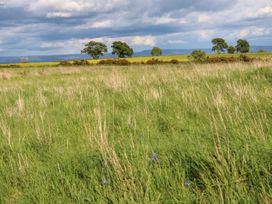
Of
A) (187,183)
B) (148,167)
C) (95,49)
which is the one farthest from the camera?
(95,49)

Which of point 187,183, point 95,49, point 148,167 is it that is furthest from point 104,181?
point 95,49

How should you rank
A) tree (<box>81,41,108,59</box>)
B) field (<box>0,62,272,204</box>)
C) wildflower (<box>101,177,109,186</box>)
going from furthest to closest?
tree (<box>81,41,108,59</box>), wildflower (<box>101,177,109,186</box>), field (<box>0,62,272,204</box>)

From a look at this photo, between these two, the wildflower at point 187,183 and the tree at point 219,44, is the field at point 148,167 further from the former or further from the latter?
the tree at point 219,44

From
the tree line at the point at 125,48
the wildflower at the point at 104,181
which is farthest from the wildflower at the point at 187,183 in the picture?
the tree line at the point at 125,48

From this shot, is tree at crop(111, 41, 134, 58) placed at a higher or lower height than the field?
higher

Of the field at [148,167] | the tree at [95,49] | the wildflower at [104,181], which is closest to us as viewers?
the field at [148,167]

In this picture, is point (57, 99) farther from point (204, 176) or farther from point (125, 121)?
point (204, 176)

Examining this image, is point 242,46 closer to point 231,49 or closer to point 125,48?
point 231,49

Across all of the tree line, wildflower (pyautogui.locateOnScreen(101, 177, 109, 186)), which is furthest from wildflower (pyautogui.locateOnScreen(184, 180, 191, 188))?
the tree line

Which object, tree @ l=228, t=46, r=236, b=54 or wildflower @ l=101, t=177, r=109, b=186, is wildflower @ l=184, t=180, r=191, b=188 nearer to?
wildflower @ l=101, t=177, r=109, b=186

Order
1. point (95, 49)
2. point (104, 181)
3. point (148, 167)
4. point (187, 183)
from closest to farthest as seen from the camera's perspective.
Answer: point (187, 183)
point (104, 181)
point (148, 167)
point (95, 49)

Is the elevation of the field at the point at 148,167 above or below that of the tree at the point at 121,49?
below

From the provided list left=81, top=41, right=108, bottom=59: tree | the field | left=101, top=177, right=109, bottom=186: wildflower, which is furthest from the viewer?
left=81, top=41, right=108, bottom=59: tree

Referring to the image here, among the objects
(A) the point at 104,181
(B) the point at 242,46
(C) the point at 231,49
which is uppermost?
(B) the point at 242,46
